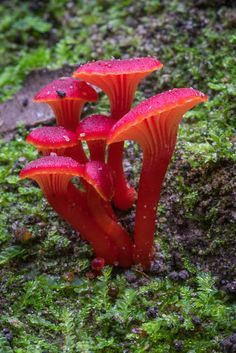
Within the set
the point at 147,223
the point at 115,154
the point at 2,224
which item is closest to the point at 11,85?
the point at 2,224

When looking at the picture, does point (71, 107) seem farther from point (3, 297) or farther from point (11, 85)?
point (11, 85)

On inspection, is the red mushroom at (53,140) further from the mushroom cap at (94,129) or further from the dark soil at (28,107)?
the dark soil at (28,107)

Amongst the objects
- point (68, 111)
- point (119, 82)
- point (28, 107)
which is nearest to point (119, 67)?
point (119, 82)

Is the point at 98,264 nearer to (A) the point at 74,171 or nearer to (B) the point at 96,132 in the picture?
(A) the point at 74,171

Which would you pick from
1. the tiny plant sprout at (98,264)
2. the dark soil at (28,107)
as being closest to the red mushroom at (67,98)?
the tiny plant sprout at (98,264)

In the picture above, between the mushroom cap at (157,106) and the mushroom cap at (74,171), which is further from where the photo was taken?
the mushroom cap at (74,171)

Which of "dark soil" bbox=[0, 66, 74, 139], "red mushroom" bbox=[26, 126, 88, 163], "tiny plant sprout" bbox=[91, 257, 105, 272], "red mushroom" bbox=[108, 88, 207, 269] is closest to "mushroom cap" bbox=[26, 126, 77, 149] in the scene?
"red mushroom" bbox=[26, 126, 88, 163]
